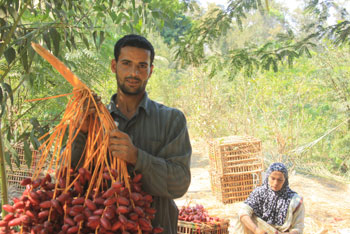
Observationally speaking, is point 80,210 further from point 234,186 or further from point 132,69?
point 234,186

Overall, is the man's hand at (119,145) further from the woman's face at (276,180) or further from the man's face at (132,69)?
the woman's face at (276,180)

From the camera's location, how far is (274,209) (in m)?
3.61

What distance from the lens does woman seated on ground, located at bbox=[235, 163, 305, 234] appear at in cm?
351

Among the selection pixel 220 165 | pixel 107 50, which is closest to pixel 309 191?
pixel 220 165

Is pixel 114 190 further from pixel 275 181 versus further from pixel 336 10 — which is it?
pixel 336 10

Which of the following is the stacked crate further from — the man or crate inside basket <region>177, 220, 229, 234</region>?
the man

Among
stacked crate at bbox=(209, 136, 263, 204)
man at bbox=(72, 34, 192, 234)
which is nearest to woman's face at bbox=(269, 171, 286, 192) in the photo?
stacked crate at bbox=(209, 136, 263, 204)

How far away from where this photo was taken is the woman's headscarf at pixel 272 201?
3557 millimetres

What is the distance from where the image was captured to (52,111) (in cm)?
466

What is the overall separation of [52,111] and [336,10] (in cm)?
363

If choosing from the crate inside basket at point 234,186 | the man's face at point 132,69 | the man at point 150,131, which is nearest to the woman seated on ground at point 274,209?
the crate inside basket at point 234,186

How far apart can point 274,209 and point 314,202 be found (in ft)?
7.74

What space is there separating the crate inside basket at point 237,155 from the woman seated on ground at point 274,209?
1940 mm

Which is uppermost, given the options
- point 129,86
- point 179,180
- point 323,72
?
point 323,72
